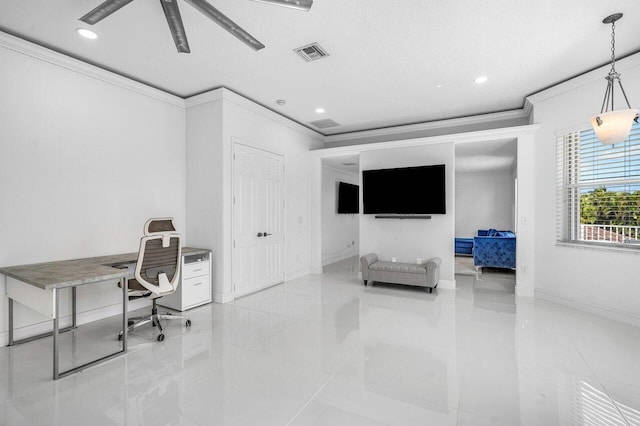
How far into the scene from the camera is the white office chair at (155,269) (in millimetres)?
2986

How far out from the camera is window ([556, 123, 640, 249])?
3.52m

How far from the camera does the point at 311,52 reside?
3.26 meters

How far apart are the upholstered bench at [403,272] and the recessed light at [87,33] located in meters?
4.59

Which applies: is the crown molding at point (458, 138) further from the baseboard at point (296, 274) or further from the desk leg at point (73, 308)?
the desk leg at point (73, 308)

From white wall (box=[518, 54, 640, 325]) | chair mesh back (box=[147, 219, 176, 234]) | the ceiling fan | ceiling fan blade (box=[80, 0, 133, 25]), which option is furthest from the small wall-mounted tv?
ceiling fan blade (box=[80, 0, 133, 25])

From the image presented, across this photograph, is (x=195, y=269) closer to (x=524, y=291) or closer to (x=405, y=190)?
(x=405, y=190)

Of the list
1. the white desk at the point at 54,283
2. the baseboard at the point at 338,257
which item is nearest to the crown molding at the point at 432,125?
the baseboard at the point at 338,257

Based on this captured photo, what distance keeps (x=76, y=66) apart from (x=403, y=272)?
5168 millimetres

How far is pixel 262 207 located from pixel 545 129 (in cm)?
456

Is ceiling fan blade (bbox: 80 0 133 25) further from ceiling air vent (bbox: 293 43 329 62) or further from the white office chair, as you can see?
the white office chair

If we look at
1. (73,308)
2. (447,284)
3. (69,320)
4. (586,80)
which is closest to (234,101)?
(73,308)

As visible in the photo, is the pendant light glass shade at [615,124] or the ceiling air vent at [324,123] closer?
the pendant light glass shade at [615,124]

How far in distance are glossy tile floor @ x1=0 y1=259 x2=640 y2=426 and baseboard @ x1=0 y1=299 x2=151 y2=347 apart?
0.14 metres

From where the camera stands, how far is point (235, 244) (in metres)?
4.43
